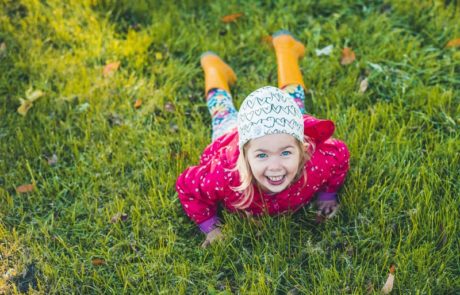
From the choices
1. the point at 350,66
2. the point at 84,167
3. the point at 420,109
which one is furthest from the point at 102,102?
the point at 420,109

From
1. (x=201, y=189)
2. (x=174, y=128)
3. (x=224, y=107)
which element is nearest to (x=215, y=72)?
(x=224, y=107)

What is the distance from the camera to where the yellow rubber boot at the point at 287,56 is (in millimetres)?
4180

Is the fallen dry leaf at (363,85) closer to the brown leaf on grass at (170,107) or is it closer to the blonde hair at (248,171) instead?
the blonde hair at (248,171)

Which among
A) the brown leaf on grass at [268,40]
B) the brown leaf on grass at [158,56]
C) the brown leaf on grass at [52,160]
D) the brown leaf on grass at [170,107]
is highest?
Result: the brown leaf on grass at [268,40]

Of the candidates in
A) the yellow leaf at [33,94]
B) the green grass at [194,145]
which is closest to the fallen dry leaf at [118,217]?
the green grass at [194,145]

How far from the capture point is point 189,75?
455cm

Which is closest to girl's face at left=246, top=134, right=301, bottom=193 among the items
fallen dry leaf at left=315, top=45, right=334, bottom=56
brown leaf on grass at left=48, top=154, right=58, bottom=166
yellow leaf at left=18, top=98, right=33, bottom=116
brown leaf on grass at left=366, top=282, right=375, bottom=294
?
brown leaf on grass at left=366, top=282, right=375, bottom=294

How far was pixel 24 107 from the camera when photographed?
14.0 feet

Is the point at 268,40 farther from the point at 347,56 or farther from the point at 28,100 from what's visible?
the point at 28,100

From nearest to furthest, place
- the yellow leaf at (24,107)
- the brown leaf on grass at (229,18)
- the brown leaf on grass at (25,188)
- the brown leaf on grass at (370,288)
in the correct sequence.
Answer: the brown leaf on grass at (370,288), the brown leaf on grass at (25,188), the yellow leaf at (24,107), the brown leaf on grass at (229,18)

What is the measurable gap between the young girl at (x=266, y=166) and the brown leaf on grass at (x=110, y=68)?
3.65 feet

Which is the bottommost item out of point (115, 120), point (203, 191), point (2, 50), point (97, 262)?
point (97, 262)

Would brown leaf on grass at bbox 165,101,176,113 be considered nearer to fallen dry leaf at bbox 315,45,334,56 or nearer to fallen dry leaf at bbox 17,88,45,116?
fallen dry leaf at bbox 17,88,45,116

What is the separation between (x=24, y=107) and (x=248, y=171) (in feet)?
6.30
